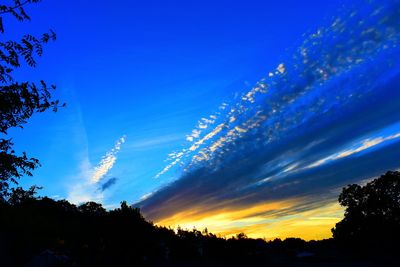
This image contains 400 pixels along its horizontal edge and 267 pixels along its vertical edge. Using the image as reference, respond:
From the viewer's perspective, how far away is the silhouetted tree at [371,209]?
6538 centimetres

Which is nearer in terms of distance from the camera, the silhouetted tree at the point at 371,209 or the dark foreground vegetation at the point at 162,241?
the dark foreground vegetation at the point at 162,241

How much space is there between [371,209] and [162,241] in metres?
46.2

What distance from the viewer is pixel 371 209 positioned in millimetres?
67812

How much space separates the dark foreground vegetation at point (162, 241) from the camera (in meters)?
25.2

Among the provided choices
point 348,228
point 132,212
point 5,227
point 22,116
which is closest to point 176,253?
point 132,212

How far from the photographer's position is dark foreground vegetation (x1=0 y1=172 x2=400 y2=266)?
990 inches

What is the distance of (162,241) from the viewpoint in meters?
37.9

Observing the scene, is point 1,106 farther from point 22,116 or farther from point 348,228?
point 348,228

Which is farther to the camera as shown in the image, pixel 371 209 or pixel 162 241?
pixel 371 209

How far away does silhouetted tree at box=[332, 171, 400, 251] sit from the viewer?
65.4 metres

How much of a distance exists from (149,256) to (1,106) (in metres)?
22.4

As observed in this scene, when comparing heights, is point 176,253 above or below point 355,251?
above

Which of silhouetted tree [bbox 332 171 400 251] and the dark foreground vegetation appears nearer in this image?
the dark foreground vegetation

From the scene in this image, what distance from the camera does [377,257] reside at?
4400 cm
